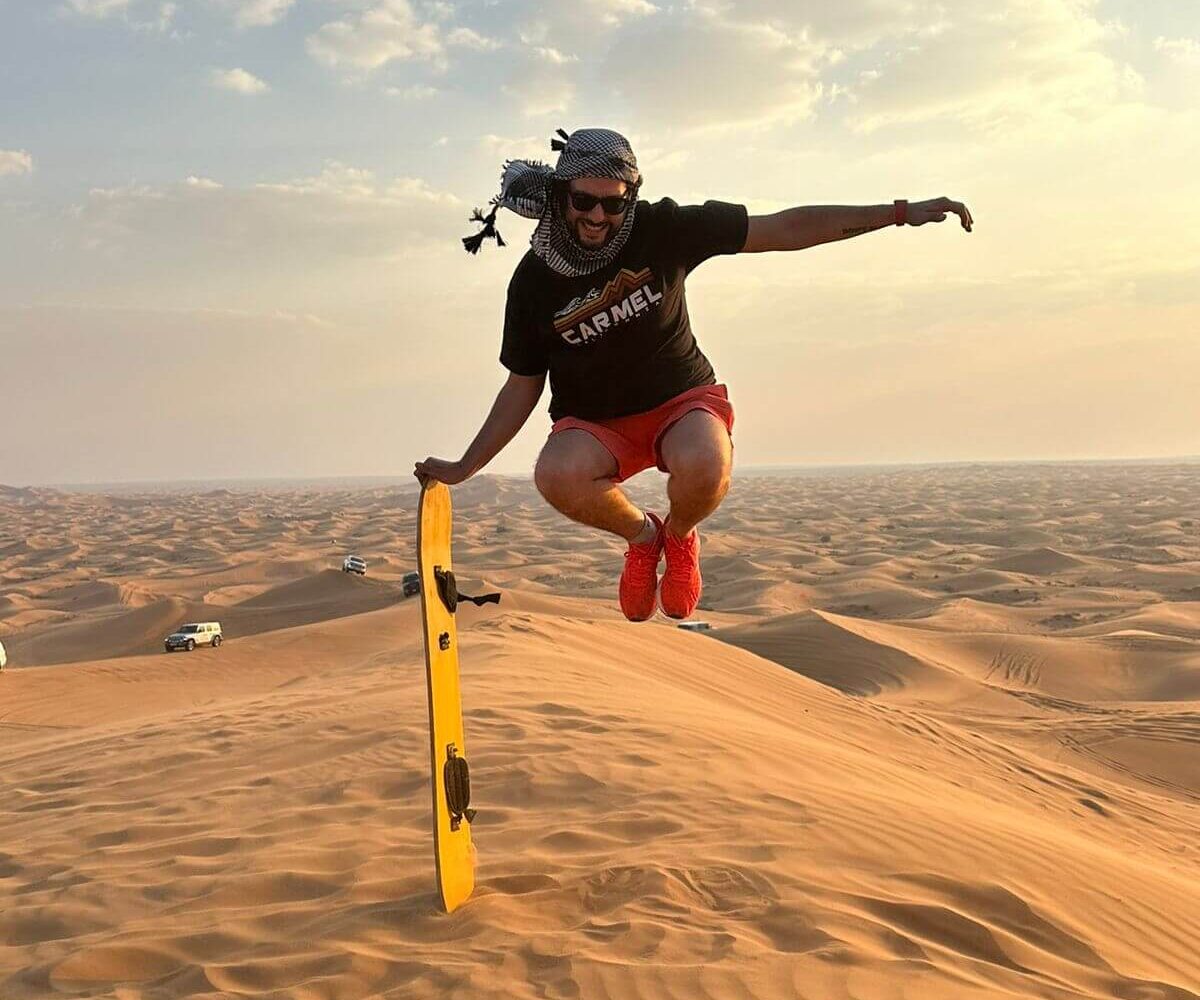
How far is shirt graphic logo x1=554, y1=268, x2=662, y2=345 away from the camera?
3688 millimetres

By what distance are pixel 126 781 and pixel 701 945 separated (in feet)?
16.6

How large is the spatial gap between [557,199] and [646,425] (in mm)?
936

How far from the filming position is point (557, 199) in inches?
143

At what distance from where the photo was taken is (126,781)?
23.5ft

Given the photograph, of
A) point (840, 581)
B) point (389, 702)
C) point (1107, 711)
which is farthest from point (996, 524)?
point (389, 702)

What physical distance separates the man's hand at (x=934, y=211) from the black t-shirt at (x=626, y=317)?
613 mm

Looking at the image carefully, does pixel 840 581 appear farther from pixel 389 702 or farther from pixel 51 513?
pixel 51 513

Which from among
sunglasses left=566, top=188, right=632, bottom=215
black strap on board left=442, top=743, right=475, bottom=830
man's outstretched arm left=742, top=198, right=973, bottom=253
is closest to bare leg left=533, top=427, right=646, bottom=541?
sunglasses left=566, top=188, right=632, bottom=215

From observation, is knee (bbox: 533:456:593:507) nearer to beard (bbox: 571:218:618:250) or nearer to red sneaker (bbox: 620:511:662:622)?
red sneaker (bbox: 620:511:662:622)

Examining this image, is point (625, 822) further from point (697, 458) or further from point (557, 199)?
point (557, 199)

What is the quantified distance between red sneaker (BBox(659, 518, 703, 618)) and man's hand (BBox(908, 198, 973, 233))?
5.38 feet

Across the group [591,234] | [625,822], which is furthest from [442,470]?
[625,822]

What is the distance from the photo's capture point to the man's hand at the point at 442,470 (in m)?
4.18

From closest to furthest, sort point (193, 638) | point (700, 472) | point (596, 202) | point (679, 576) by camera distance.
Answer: point (596, 202) → point (700, 472) → point (679, 576) → point (193, 638)
